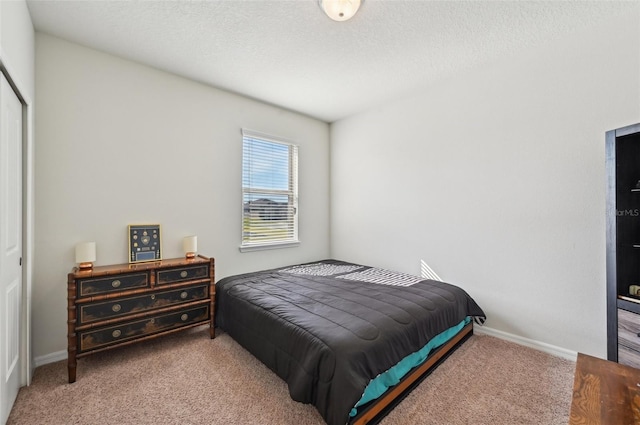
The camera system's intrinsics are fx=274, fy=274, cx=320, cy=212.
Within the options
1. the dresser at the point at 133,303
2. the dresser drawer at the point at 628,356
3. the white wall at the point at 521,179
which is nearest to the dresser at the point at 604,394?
the dresser drawer at the point at 628,356

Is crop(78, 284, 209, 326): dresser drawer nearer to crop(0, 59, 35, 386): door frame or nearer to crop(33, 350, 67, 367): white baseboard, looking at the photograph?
crop(0, 59, 35, 386): door frame

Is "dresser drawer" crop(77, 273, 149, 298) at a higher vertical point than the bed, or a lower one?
higher

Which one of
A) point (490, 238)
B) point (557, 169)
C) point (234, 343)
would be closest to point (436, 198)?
point (490, 238)

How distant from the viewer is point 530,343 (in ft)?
8.07

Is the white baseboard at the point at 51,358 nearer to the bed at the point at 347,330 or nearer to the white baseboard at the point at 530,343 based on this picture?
the bed at the point at 347,330

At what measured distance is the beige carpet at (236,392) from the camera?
1.61 meters

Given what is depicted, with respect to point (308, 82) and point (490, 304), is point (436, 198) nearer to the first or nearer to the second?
point (490, 304)

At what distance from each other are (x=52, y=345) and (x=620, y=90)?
4868 millimetres

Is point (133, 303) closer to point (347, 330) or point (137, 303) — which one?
point (137, 303)

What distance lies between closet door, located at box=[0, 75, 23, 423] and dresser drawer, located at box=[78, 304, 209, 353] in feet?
1.14

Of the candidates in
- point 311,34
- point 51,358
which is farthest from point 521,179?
point 51,358

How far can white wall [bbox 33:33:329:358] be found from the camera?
2.24 meters

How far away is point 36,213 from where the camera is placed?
7.15 ft

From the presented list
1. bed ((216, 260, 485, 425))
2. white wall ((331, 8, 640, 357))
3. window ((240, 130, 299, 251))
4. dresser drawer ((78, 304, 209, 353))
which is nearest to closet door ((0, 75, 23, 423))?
dresser drawer ((78, 304, 209, 353))
